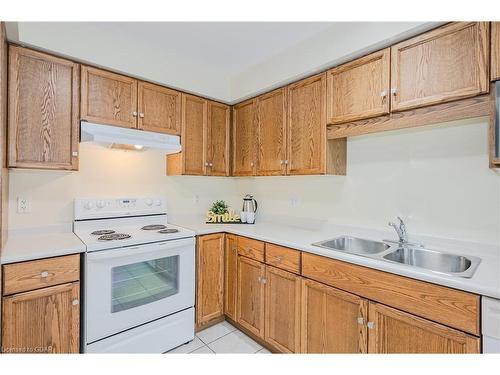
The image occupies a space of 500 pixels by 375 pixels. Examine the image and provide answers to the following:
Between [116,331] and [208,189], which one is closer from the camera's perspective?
[116,331]

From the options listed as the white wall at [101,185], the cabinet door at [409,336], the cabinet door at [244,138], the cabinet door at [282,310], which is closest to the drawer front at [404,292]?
the cabinet door at [409,336]

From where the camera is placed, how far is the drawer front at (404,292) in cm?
112

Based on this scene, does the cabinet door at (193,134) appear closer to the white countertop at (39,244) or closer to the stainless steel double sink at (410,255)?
the white countertop at (39,244)

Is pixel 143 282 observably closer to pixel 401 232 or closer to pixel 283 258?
pixel 283 258

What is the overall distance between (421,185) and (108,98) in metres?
2.36

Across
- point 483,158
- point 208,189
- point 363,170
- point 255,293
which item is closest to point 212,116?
point 208,189

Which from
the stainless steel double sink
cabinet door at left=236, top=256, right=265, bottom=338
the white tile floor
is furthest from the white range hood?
the white tile floor

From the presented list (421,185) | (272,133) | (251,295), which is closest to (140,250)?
(251,295)

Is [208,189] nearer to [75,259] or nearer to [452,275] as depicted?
[75,259]

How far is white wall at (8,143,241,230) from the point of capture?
198 centimetres

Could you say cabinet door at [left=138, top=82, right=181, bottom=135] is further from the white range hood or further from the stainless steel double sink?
the stainless steel double sink

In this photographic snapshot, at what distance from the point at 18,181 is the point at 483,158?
3.08m

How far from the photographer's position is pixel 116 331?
1.75 metres

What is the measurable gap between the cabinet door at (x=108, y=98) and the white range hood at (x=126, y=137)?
0.07m
